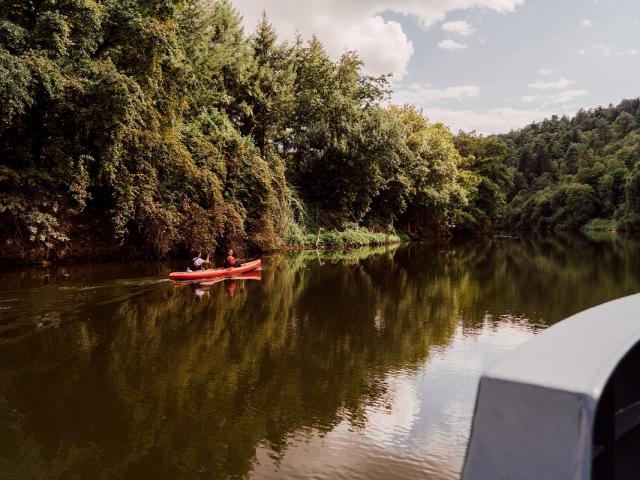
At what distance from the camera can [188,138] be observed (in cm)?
2050

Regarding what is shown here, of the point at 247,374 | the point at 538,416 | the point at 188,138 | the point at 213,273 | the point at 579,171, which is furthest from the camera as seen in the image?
the point at 579,171

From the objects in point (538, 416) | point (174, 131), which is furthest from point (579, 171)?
point (538, 416)

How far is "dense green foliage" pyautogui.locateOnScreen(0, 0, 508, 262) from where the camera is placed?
588 inches

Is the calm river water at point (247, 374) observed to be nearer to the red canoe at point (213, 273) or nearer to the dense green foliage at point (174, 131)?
the red canoe at point (213, 273)

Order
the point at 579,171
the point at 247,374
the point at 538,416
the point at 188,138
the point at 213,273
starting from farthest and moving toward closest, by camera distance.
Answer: the point at 579,171
the point at 188,138
the point at 213,273
the point at 247,374
the point at 538,416

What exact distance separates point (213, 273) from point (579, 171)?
74.0 meters

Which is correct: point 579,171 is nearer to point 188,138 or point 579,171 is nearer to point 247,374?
point 188,138

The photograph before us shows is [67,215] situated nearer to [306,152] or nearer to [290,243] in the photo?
[290,243]

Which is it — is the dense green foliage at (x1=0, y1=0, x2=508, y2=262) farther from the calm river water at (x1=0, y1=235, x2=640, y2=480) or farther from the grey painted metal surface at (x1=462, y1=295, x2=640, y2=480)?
the grey painted metal surface at (x1=462, y1=295, x2=640, y2=480)

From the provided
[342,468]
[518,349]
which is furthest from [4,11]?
[518,349]

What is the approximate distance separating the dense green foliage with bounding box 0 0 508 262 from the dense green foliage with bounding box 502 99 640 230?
4388 centimetres

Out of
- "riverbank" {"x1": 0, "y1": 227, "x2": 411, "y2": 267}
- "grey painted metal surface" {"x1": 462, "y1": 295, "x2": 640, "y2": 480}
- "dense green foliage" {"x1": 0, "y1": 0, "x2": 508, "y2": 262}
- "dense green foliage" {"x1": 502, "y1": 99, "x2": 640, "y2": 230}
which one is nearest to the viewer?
"grey painted metal surface" {"x1": 462, "y1": 295, "x2": 640, "y2": 480}

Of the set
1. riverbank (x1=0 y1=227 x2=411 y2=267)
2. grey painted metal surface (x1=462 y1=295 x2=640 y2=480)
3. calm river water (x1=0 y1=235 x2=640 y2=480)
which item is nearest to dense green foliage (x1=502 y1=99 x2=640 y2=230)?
riverbank (x1=0 y1=227 x2=411 y2=267)

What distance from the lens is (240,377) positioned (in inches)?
247
